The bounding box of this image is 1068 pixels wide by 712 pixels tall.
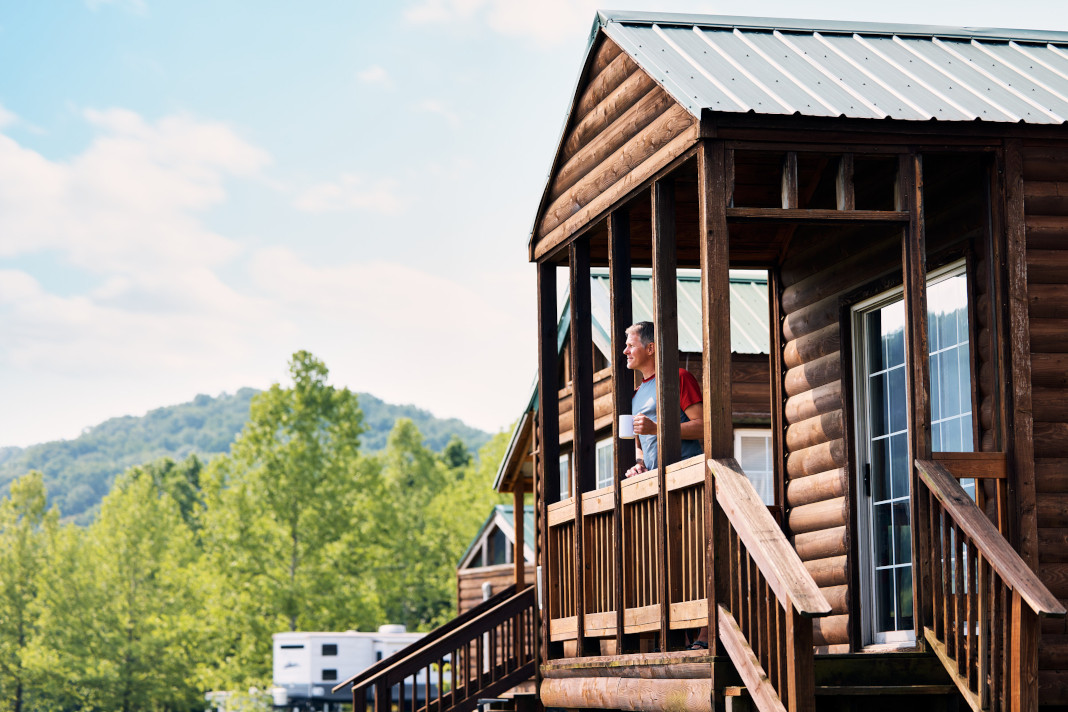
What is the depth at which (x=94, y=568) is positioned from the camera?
140ft

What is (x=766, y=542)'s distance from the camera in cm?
613

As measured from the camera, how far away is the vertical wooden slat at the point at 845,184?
698cm

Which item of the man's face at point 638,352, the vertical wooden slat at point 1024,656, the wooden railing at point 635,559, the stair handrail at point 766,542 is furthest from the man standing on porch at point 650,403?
the vertical wooden slat at point 1024,656

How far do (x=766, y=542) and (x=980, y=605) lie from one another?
1141mm

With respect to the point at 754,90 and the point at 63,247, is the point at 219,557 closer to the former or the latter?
the point at 754,90

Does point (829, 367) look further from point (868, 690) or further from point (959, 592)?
point (868, 690)

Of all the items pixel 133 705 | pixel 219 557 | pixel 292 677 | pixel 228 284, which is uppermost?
pixel 228 284

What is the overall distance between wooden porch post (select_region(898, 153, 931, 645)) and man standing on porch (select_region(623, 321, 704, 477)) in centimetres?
133

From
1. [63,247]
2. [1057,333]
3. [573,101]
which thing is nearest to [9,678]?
[573,101]

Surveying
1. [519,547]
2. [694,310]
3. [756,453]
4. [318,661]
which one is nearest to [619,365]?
[756,453]

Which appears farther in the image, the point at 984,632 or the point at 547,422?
the point at 547,422

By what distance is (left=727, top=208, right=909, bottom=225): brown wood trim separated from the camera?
6859mm

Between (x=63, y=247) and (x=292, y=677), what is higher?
(x=63, y=247)

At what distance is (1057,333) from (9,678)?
41.3m
